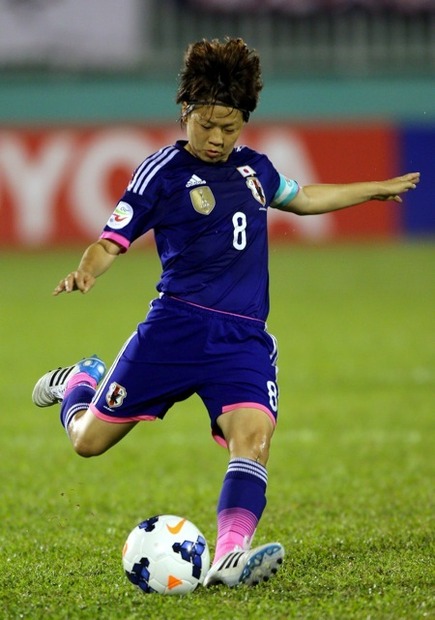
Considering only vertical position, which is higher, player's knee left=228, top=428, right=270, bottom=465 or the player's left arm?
the player's left arm

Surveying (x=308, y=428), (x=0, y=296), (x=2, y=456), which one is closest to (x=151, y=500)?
(x=2, y=456)

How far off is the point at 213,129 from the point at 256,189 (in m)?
0.32

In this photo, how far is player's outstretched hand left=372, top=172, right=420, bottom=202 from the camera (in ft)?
17.0

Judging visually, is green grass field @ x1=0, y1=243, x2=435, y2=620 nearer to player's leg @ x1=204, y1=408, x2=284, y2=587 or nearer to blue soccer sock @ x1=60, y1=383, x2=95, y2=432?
player's leg @ x1=204, y1=408, x2=284, y2=587

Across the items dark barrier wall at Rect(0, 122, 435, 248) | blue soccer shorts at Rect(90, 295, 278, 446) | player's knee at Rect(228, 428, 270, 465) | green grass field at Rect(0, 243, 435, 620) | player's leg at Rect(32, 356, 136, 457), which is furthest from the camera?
dark barrier wall at Rect(0, 122, 435, 248)

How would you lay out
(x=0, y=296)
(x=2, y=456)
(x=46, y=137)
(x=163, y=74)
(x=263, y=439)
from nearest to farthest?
1. (x=263, y=439)
2. (x=2, y=456)
3. (x=0, y=296)
4. (x=46, y=137)
5. (x=163, y=74)

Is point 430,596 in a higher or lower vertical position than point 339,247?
higher

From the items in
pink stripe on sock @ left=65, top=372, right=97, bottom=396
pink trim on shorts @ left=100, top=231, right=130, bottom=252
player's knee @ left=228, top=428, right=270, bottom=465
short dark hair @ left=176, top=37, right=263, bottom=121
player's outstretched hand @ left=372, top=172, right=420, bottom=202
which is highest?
short dark hair @ left=176, top=37, right=263, bottom=121

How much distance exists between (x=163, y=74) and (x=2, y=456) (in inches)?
676

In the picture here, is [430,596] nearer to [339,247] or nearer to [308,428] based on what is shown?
[308,428]

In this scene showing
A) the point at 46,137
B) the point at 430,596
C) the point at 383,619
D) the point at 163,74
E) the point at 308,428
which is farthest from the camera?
the point at 163,74

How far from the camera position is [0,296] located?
15.5m

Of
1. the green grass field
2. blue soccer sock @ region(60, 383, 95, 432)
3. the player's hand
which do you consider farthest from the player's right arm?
the green grass field

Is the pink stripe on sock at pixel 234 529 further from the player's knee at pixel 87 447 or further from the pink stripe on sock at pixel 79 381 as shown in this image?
the pink stripe on sock at pixel 79 381
